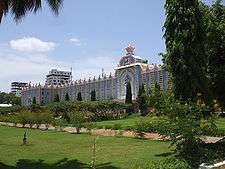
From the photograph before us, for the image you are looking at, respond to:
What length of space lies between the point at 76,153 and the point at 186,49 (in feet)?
24.6

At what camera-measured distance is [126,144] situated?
2462 cm

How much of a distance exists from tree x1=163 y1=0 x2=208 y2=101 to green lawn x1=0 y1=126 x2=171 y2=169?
3277 millimetres

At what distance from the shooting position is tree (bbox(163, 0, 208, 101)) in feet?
63.4

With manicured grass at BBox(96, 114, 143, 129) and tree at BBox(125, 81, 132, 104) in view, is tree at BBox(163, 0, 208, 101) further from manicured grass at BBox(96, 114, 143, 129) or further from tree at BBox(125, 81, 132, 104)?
tree at BBox(125, 81, 132, 104)

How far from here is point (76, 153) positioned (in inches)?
848

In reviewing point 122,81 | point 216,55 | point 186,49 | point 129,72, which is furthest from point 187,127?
point 122,81

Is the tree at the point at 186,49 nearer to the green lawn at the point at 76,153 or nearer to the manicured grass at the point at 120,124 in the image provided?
the green lawn at the point at 76,153

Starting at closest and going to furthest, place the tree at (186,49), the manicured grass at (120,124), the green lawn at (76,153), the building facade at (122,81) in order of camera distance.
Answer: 1. the green lawn at (76,153)
2. the tree at (186,49)
3. the manicured grass at (120,124)
4. the building facade at (122,81)

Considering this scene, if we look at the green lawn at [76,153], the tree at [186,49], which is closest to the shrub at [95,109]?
the green lawn at [76,153]

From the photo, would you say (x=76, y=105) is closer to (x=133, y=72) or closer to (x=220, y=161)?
(x=133, y=72)

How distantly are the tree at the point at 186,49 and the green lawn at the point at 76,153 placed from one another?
328 cm

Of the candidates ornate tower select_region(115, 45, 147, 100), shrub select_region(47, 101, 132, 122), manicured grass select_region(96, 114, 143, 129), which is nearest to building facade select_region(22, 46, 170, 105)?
ornate tower select_region(115, 45, 147, 100)

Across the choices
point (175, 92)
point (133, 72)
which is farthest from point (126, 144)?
point (133, 72)

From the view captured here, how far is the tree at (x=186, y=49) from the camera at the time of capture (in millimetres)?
19312
